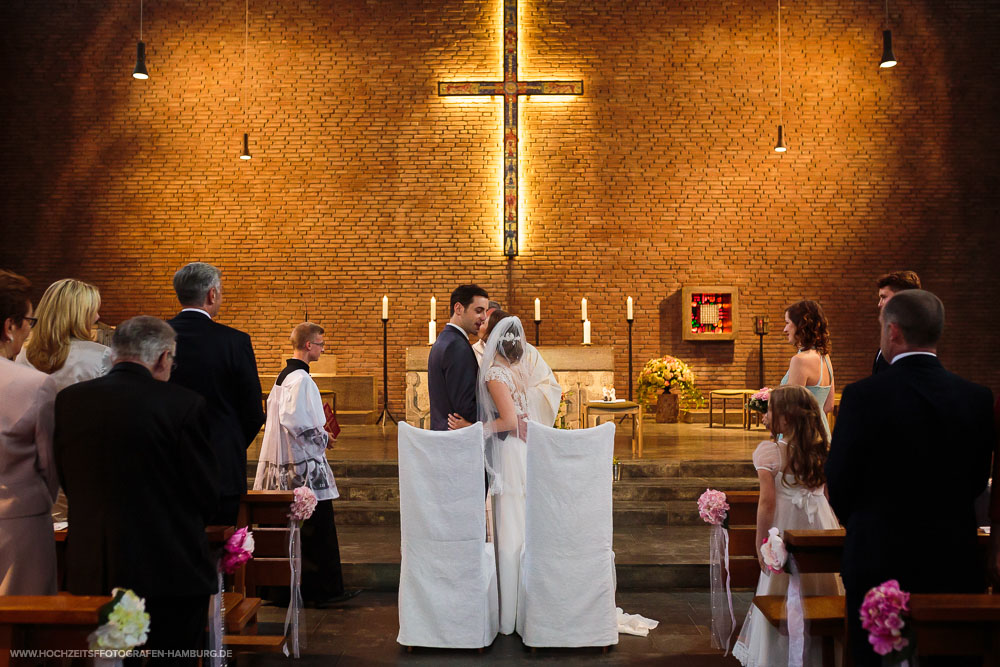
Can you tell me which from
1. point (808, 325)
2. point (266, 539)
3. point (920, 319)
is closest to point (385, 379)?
point (266, 539)

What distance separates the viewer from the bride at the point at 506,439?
385cm

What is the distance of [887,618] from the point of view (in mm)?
1995

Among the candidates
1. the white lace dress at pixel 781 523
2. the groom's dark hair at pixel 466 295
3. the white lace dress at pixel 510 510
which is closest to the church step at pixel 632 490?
the white lace dress at pixel 510 510

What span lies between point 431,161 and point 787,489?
26.9ft

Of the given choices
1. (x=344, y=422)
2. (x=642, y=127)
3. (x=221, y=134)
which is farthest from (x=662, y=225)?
(x=221, y=134)

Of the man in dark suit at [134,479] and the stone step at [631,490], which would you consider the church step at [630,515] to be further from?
the man in dark suit at [134,479]

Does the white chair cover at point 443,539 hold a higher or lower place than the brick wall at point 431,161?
lower

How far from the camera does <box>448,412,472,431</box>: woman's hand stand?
13.2ft

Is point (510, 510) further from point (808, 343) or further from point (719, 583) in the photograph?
point (808, 343)

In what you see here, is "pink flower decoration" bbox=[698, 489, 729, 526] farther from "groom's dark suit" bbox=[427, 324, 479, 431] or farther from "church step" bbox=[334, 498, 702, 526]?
"church step" bbox=[334, 498, 702, 526]

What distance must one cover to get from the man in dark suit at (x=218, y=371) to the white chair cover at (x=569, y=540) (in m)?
1.20

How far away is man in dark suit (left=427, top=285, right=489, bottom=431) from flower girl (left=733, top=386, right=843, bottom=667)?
1.44m

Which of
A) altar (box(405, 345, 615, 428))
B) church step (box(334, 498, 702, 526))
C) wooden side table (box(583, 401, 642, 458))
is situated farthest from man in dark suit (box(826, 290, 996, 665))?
altar (box(405, 345, 615, 428))

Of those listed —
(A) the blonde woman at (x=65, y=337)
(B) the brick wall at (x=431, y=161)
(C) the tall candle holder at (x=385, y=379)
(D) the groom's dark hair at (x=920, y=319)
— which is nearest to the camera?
(D) the groom's dark hair at (x=920, y=319)
